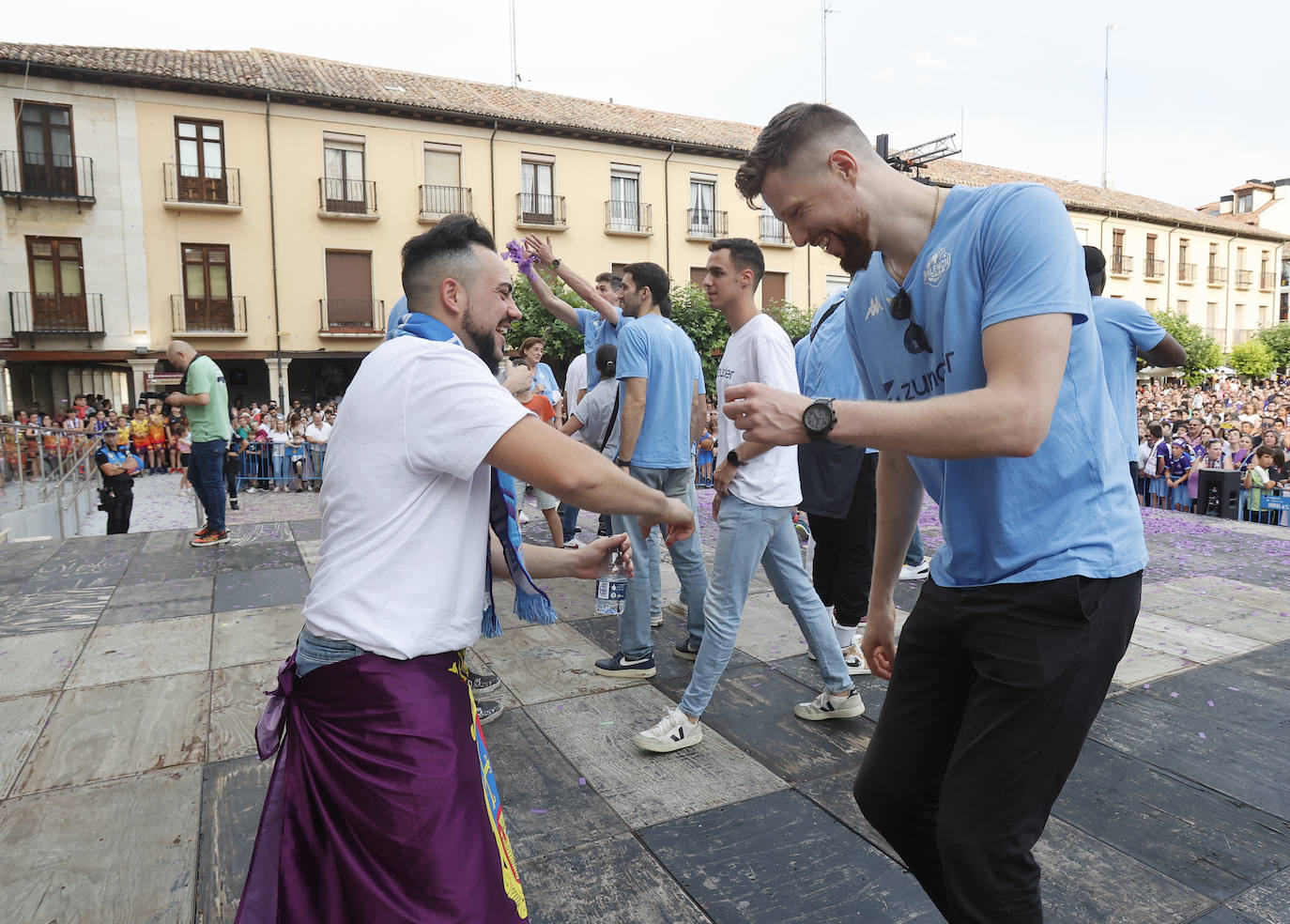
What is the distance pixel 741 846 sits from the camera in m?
2.70

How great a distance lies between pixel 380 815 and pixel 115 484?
1013cm

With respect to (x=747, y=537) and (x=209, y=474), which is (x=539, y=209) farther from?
(x=747, y=537)

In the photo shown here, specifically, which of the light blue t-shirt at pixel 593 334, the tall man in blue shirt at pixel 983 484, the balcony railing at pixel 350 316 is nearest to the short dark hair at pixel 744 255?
the light blue t-shirt at pixel 593 334

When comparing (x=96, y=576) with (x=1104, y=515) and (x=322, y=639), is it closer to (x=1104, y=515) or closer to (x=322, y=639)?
(x=322, y=639)

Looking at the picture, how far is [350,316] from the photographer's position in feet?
81.2

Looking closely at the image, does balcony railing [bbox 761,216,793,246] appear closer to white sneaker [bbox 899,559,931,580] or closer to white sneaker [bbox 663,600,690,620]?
white sneaker [bbox 899,559,931,580]

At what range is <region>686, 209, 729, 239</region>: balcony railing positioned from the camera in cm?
2919

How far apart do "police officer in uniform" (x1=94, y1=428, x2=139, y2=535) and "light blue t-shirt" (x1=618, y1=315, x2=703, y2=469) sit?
327 inches

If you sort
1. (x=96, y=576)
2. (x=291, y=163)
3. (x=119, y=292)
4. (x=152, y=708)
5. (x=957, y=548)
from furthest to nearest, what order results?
(x=291, y=163) → (x=119, y=292) → (x=96, y=576) → (x=152, y=708) → (x=957, y=548)

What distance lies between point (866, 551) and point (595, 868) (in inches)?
95.6

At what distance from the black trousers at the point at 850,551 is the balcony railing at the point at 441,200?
2290 cm

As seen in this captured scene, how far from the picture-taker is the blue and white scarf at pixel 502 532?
1964 mm

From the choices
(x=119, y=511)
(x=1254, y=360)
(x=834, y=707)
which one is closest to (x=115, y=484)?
(x=119, y=511)

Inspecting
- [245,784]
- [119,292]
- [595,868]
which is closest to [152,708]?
[245,784]
